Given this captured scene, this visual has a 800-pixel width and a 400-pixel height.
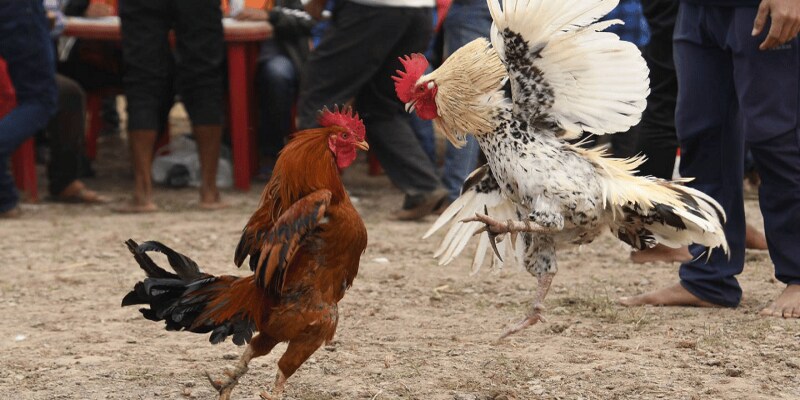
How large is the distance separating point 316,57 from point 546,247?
3.38 metres

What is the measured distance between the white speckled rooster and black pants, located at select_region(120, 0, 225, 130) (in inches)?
138

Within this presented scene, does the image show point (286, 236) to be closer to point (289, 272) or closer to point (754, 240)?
point (289, 272)

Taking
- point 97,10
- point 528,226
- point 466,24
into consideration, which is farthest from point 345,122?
point 97,10

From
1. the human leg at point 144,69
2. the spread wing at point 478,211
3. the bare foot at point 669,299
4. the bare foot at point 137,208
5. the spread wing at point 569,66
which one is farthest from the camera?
the bare foot at point 137,208

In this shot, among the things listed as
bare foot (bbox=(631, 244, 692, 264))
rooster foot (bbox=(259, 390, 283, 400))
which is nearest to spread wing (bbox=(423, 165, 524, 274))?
rooster foot (bbox=(259, 390, 283, 400))

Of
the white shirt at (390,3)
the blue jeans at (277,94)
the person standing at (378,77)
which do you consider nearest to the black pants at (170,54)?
the person standing at (378,77)

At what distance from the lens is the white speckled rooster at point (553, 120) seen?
13.3 feet

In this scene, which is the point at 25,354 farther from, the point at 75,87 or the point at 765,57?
the point at 75,87

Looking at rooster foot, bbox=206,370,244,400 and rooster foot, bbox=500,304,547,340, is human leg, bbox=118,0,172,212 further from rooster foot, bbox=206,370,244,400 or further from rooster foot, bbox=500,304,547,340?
rooster foot, bbox=500,304,547,340

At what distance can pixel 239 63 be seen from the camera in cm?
847

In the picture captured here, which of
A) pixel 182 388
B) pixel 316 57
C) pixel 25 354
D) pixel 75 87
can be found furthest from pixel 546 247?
pixel 75 87

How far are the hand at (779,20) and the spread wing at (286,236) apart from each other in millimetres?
1878

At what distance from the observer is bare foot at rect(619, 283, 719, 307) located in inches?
201

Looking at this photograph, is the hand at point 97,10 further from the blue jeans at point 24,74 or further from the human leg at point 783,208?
the human leg at point 783,208
